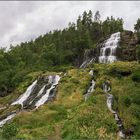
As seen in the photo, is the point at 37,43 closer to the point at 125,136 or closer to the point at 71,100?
the point at 71,100

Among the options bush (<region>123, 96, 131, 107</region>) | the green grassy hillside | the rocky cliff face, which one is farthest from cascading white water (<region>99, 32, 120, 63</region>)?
bush (<region>123, 96, 131, 107</region>)

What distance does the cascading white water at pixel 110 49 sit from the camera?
103562mm

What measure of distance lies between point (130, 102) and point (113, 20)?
92.2m

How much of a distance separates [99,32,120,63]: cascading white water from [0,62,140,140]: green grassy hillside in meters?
19.5

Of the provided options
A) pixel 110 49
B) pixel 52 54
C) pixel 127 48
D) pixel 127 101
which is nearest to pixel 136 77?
pixel 127 101

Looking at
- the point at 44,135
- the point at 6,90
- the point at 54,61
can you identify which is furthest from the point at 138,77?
the point at 54,61

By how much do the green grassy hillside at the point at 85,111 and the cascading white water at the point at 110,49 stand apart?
19.5 metres

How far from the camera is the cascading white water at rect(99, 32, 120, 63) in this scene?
340ft

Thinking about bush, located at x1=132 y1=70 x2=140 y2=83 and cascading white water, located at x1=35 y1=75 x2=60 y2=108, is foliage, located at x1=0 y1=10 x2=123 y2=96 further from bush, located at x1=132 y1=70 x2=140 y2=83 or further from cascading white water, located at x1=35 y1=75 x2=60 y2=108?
bush, located at x1=132 y1=70 x2=140 y2=83

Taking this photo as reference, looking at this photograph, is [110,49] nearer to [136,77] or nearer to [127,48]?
[127,48]

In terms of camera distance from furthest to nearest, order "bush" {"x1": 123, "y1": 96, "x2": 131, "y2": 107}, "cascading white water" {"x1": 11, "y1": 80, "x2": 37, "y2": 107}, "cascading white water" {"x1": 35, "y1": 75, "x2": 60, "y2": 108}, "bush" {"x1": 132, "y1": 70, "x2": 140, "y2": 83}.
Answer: "cascading white water" {"x1": 11, "y1": 80, "x2": 37, "y2": 107}, "cascading white water" {"x1": 35, "y1": 75, "x2": 60, "y2": 108}, "bush" {"x1": 132, "y1": 70, "x2": 140, "y2": 83}, "bush" {"x1": 123, "y1": 96, "x2": 131, "y2": 107}

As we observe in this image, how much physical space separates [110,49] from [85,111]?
45.0 m

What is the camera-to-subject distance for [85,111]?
62062mm

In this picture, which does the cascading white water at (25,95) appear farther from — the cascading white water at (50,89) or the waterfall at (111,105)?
the waterfall at (111,105)
